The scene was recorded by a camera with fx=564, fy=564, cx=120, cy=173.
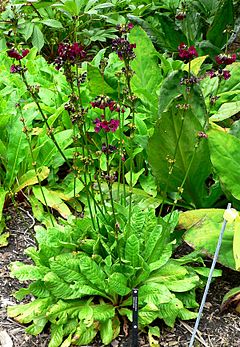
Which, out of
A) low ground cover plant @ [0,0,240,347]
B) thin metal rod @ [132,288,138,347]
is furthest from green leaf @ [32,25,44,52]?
thin metal rod @ [132,288,138,347]

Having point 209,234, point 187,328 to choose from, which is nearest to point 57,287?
point 187,328

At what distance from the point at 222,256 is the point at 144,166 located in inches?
36.3

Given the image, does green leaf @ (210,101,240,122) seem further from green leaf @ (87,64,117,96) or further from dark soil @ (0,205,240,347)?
dark soil @ (0,205,240,347)

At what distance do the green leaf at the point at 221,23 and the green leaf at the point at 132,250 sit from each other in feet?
7.92

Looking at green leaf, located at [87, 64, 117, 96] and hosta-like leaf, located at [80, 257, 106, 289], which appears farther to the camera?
green leaf, located at [87, 64, 117, 96]

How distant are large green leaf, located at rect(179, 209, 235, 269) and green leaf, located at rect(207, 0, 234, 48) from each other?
6.83 feet

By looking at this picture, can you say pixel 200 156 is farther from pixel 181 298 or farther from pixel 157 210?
pixel 181 298

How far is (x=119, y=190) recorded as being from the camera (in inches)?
113

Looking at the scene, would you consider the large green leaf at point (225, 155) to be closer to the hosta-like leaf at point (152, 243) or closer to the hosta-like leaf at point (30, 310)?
the hosta-like leaf at point (152, 243)

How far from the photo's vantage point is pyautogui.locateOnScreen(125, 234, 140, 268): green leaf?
7.51 ft

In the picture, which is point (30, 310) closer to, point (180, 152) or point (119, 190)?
point (119, 190)

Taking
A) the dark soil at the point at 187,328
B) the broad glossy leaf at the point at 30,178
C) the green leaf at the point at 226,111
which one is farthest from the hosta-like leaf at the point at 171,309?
the green leaf at the point at 226,111

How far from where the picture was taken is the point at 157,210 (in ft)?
9.94

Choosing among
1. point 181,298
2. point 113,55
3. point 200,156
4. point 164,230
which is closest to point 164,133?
point 200,156
